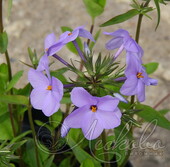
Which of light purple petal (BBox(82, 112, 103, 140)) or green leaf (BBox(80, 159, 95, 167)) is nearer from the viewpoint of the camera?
light purple petal (BBox(82, 112, 103, 140))

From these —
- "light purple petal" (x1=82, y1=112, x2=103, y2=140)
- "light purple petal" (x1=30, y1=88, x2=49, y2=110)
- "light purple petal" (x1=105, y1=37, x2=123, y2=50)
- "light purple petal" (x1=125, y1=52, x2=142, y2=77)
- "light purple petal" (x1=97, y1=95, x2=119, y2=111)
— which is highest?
"light purple petal" (x1=125, y1=52, x2=142, y2=77)

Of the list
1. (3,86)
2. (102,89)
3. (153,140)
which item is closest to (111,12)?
(153,140)

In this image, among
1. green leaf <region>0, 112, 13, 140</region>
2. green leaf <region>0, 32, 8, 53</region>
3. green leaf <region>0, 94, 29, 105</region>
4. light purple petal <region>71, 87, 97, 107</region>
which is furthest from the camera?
green leaf <region>0, 112, 13, 140</region>

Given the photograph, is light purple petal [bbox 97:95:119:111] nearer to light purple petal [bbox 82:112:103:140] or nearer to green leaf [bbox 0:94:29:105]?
light purple petal [bbox 82:112:103:140]

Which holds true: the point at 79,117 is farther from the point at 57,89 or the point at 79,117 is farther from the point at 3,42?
the point at 3,42

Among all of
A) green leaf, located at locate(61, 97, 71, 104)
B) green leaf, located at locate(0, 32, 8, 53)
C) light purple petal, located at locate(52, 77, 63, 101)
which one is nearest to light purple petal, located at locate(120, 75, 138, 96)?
light purple petal, located at locate(52, 77, 63, 101)

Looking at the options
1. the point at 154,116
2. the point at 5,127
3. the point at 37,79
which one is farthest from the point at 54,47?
the point at 5,127
